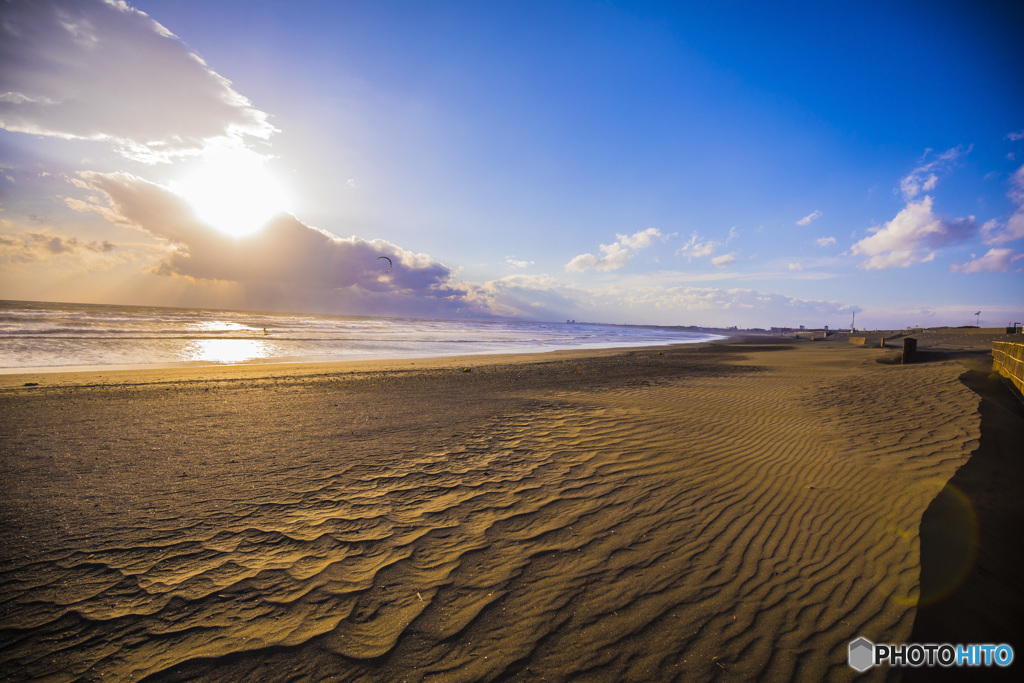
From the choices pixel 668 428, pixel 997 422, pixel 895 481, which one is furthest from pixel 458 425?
pixel 997 422

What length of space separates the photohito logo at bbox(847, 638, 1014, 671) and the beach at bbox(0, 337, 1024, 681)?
73mm

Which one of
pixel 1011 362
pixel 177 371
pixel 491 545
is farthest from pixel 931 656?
pixel 177 371

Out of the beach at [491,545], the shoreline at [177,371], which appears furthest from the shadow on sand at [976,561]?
the shoreline at [177,371]

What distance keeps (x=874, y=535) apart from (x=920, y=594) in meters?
1.06

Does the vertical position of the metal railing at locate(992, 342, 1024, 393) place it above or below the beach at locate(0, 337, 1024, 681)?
above

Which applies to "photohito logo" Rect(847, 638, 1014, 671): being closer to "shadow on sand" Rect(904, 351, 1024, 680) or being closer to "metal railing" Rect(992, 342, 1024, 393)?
"shadow on sand" Rect(904, 351, 1024, 680)

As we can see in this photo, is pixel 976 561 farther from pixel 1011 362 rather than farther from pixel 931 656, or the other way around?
pixel 1011 362

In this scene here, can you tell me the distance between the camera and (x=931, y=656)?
2.66m

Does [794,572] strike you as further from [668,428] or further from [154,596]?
[154,596]

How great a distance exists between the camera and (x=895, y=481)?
209 inches

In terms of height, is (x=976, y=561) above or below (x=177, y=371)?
above

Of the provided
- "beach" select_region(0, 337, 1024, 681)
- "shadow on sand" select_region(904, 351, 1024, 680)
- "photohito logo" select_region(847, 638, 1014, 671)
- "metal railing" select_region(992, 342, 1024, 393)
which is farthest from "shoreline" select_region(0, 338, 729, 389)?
"metal railing" select_region(992, 342, 1024, 393)

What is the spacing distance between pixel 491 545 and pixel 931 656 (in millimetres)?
3423

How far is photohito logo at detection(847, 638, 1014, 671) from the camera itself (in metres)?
2.60
